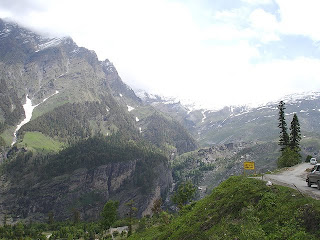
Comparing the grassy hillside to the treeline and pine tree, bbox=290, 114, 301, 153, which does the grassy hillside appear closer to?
the treeline

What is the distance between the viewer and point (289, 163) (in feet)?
281

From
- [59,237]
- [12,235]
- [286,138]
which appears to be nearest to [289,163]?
[286,138]

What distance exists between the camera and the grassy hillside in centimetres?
1741

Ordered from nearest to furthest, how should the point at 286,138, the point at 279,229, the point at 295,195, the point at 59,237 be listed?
the point at 279,229 < the point at 295,195 < the point at 286,138 < the point at 59,237

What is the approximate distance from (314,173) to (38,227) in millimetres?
194189

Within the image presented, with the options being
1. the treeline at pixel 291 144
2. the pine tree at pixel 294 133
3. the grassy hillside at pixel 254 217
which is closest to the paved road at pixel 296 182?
the grassy hillside at pixel 254 217

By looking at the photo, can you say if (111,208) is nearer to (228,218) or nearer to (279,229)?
(228,218)

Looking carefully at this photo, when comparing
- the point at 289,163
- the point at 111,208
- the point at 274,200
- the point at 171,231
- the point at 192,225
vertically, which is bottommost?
the point at 111,208

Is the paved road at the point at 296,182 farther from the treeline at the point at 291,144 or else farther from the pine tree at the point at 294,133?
the pine tree at the point at 294,133

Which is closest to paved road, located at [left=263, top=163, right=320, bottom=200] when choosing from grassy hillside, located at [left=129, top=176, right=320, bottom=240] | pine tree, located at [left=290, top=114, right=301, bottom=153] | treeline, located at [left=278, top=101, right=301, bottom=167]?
grassy hillside, located at [left=129, top=176, right=320, bottom=240]

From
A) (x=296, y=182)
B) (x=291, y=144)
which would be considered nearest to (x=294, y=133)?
(x=291, y=144)

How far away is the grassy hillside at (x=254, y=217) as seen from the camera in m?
17.4

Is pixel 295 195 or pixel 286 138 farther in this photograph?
pixel 286 138

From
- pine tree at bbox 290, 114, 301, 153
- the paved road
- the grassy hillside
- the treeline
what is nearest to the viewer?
the grassy hillside
